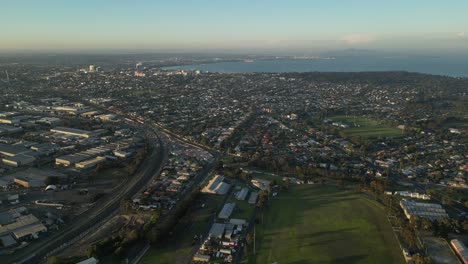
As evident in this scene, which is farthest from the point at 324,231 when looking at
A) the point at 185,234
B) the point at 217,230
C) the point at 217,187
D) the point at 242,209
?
the point at 217,187

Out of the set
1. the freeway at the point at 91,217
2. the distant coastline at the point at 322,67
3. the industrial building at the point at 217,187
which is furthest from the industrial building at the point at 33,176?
the distant coastline at the point at 322,67

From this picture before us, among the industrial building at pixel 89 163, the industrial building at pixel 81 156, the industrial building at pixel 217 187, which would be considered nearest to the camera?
the industrial building at pixel 217 187

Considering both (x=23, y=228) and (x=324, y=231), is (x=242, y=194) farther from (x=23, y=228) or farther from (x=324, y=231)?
(x=23, y=228)

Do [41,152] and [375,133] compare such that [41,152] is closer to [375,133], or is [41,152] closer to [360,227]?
[360,227]

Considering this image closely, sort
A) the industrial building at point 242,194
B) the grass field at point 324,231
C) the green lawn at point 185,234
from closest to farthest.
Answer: the green lawn at point 185,234
the grass field at point 324,231
the industrial building at point 242,194

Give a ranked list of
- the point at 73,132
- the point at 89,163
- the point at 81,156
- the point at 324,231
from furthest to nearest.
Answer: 1. the point at 73,132
2. the point at 81,156
3. the point at 89,163
4. the point at 324,231

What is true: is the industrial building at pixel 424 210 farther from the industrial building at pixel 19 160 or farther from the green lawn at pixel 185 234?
the industrial building at pixel 19 160
